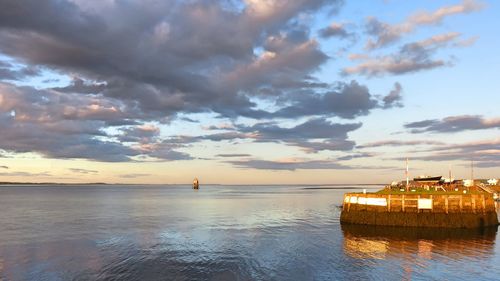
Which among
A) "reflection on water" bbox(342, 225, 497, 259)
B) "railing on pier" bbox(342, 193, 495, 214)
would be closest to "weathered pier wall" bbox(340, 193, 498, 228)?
"railing on pier" bbox(342, 193, 495, 214)

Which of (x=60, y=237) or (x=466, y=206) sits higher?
(x=466, y=206)

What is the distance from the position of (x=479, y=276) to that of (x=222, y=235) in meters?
35.5

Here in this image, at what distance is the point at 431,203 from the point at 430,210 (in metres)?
1.16

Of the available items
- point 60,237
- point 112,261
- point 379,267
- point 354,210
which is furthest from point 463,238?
point 60,237

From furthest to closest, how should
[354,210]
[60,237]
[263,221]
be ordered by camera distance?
[263,221]
[354,210]
[60,237]

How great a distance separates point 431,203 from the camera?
216 feet

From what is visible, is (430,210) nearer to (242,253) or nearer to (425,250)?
(425,250)

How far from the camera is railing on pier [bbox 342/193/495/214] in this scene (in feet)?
213

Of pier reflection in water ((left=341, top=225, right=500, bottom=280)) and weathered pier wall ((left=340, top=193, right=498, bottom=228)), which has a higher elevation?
weathered pier wall ((left=340, top=193, right=498, bottom=228))

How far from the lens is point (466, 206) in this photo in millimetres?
65000

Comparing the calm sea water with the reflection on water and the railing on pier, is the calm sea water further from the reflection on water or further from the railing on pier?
the railing on pier

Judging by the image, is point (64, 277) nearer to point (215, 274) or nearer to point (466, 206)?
point (215, 274)

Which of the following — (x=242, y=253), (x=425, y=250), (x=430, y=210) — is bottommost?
(x=242, y=253)

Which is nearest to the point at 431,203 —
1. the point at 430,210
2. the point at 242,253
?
the point at 430,210
